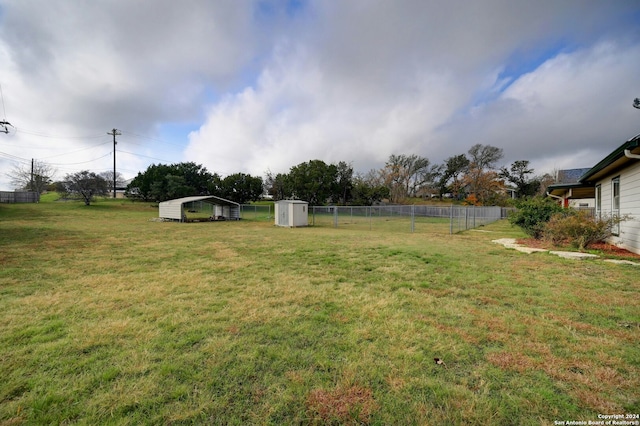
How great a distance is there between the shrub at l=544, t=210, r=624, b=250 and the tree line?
85.4 feet

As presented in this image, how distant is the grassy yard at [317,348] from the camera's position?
5.69ft

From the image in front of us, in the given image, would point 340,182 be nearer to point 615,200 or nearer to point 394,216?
point 394,216

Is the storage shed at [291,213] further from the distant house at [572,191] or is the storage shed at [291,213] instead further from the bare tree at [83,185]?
the bare tree at [83,185]

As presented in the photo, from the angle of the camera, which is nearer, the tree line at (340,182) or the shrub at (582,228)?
the shrub at (582,228)

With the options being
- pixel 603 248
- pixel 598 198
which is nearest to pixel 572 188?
pixel 598 198

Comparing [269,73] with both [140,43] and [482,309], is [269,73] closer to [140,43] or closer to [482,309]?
[140,43]

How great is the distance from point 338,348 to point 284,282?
2.35m

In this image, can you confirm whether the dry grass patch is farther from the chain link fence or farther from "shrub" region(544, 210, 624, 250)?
the chain link fence

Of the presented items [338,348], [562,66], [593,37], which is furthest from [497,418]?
[562,66]

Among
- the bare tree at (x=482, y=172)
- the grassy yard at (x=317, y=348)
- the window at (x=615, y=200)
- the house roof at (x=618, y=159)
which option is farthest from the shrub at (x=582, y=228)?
the bare tree at (x=482, y=172)

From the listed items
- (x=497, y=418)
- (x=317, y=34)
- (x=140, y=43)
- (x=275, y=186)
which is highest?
(x=317, y=34)

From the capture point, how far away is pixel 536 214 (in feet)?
32.3

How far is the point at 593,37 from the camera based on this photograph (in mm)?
9453

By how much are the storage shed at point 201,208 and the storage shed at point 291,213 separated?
6.76 metres
